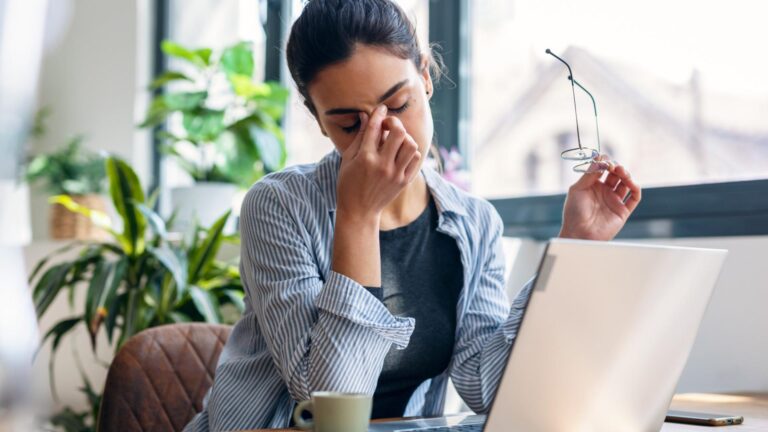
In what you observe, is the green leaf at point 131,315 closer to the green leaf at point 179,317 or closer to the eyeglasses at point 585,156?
the green leaf at point 179,317

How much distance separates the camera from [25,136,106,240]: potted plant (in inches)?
140

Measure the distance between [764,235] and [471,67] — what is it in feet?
3.56

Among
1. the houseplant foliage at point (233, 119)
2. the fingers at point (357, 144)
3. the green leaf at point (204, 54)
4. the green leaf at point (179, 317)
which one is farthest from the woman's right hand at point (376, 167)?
the green leaf at point (204, 54)

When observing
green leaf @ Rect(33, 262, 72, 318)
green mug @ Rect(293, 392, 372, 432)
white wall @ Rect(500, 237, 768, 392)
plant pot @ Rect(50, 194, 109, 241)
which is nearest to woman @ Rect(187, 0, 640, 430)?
green mug @ Rect(293, 392, 372, 432)

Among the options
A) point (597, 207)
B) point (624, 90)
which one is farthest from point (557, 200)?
point (597, 207)

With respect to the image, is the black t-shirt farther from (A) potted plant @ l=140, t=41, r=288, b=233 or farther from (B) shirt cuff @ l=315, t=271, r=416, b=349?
(A) potted plant @ l=140, t=41, r=288, b=233

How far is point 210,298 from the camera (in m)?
2.46

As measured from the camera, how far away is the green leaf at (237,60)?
3.15 m

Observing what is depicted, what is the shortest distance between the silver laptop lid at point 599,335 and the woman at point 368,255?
373 mm

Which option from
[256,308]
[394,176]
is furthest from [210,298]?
[394,176]

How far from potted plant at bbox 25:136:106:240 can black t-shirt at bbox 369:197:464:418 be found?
240cm

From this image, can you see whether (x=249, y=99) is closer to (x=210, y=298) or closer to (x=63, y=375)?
(x=210, y=298)

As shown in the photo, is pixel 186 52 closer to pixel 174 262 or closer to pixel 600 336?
pixel 174 262

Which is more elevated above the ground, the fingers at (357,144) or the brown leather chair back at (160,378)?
the fingers at (357,144)
